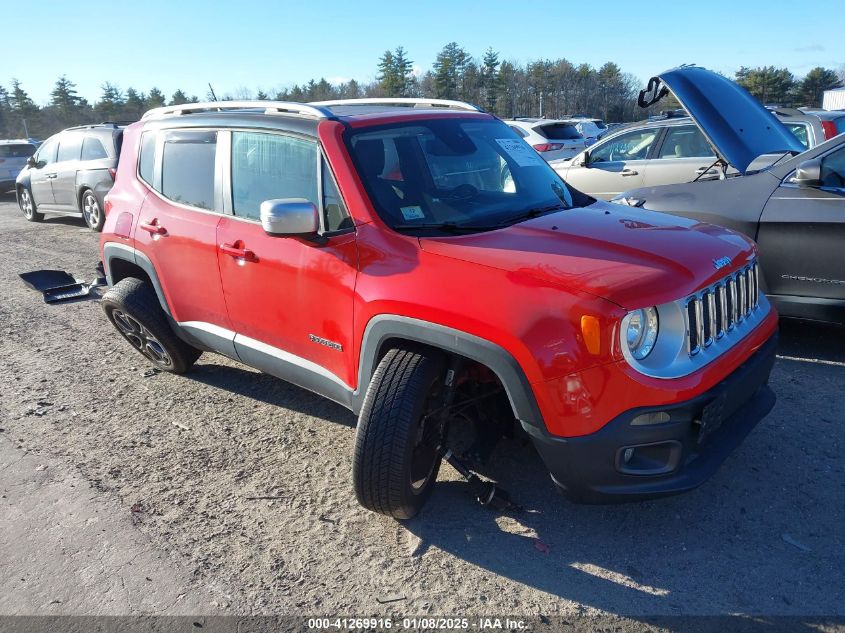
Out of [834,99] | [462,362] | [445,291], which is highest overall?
[834,99]

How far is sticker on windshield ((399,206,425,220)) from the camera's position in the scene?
3.19m

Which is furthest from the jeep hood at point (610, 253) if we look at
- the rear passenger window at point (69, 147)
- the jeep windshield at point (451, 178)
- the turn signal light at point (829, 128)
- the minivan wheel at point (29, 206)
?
the minivan wheel at point (29, 206)

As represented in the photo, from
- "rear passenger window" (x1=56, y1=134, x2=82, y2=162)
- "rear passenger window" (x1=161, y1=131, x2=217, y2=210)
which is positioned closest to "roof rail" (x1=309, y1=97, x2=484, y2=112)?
"rear passenger window" (x1=161, y1=131, x2=217, y2=210)

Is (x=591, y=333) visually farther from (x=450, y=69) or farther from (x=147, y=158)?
(x=450, y=69)

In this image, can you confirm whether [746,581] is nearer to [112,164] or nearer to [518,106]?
[112,164]

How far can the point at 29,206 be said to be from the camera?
44.8ft

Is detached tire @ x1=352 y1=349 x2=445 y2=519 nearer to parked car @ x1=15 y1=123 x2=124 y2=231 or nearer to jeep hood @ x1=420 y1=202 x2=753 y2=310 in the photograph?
jeep hood @ x1=420 y1=202 x2=753 y2=310

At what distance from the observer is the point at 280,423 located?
4191 millimetres

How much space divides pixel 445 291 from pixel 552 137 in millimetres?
13164

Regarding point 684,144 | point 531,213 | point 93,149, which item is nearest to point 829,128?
point 684,144

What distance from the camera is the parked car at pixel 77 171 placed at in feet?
36.3

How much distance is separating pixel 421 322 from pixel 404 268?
0.92 feet

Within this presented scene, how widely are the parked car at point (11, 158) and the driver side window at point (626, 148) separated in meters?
16.1

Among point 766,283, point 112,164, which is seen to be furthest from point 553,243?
point 112,164
